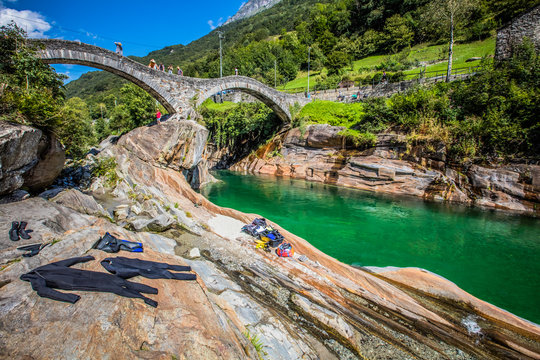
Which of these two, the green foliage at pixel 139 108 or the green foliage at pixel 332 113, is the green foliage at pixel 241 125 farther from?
the green foliage at pixel 139 108

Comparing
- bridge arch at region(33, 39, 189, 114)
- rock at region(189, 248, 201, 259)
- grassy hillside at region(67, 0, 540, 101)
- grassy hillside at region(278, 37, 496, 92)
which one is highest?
grassy hillside at region(67, 0, 540, 101)

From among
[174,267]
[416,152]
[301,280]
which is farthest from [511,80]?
[174,267]

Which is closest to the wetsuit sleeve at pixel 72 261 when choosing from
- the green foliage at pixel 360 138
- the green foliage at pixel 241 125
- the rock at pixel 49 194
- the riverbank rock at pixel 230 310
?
the riverbank rock at pixel 230 310

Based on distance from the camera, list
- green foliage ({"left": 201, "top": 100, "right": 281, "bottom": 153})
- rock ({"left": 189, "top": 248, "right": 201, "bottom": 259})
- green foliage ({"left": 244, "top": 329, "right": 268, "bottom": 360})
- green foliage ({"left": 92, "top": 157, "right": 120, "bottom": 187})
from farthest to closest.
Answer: green foliage ({"left": 201, "top": 100, "right": 281, "bottom": 153}) → green foliage ({"left": 92, "top": 157, "right": 120, "bottom": 187}) → rock ({"left": 189, "top": 248, "right": 201, "bottom": 259}) → green foliage ({"left": 244, "top": 329, "right": 268, "bottom": 360})

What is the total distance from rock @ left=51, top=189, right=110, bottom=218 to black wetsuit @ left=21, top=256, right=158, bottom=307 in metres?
4.41

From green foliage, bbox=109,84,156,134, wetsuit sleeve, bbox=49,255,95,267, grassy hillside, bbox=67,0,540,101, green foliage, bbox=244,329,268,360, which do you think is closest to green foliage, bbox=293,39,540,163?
grassy hillside, bbox=67,0,540,101

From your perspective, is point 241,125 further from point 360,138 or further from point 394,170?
point 394,170

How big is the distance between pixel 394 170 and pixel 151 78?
19.9 meters

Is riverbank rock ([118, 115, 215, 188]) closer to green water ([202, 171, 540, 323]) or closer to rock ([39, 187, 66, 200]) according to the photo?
green water ([202, 171, 540, 323])

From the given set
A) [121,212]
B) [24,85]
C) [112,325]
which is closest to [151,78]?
[24,85]

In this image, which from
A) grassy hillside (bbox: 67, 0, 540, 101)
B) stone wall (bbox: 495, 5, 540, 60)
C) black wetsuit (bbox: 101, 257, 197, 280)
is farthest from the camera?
grassy hillside (bbox: 67, 0, 540, 101)

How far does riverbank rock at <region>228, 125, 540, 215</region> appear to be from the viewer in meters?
14.2

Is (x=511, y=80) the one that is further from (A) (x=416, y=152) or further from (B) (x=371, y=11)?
(B) (x=371, y=11)

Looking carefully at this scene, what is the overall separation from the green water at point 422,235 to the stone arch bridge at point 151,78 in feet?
26.6
